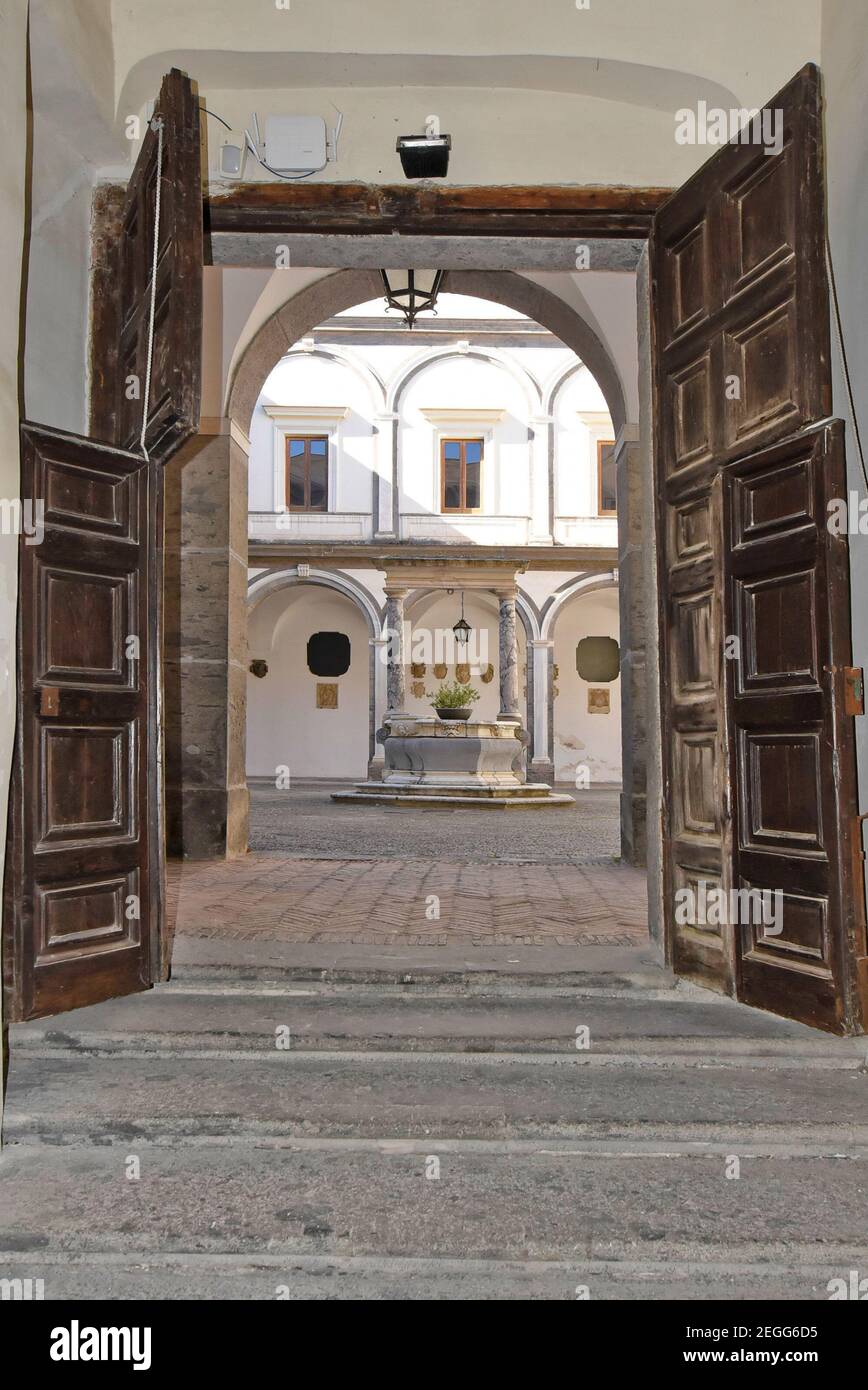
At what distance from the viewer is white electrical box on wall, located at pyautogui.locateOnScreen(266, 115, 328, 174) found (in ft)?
15.1

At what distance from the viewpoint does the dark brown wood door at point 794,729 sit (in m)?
3.64

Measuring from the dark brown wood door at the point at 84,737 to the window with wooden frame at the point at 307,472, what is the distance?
20881 mm

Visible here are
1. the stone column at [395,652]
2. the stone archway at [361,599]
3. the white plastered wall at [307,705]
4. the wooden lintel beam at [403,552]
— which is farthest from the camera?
the white plastered wall at [307,705]

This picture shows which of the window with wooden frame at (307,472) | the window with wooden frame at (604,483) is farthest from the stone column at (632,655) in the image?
the window with wooden frame at (307,472)

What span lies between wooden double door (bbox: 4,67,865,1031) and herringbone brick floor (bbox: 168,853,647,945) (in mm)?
823

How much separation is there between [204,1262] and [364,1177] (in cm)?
52

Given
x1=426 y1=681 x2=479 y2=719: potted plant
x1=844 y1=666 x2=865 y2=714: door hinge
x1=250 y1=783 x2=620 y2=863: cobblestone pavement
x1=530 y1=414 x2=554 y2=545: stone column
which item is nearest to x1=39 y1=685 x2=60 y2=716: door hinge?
x1=844 y1=666 x2=865 y2=714: door hinge

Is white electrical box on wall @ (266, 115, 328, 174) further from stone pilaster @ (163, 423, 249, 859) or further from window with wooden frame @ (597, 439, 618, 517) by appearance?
window with wooden frame @ (597, 439, 618, 517)

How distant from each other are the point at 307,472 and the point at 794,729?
22.1m

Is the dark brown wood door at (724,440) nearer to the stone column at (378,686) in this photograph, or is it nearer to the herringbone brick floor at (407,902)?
the herringbone brick floor at (407,902)

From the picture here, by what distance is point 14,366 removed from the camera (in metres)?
3.05

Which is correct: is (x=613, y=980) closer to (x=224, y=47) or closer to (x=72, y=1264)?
(x=72, y=1264)

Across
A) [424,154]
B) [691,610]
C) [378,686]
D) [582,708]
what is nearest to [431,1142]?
[691,610]

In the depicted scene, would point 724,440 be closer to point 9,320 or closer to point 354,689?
point 9,320
